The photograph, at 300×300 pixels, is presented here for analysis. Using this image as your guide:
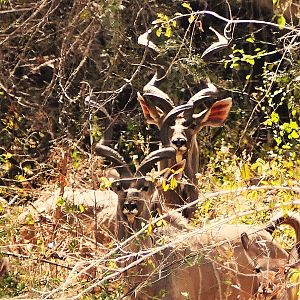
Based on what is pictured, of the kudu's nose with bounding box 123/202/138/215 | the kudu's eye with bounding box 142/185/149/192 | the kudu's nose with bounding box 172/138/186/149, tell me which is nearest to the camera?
the kudu's nose with bounding box 123/202/138/215

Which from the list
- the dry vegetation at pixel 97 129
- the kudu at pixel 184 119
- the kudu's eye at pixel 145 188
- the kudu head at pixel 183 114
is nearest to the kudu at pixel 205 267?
the dry vegetation at pixel 97 129

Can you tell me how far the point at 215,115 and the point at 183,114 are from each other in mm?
264

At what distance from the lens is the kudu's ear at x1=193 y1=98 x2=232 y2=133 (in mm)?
7527

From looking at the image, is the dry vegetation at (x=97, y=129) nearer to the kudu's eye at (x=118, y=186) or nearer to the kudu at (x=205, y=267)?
the kudu at (x=205, y=267)

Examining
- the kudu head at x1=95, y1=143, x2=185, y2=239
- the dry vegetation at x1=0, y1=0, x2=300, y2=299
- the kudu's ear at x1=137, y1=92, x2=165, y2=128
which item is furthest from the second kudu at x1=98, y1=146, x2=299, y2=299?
the kudu's ear at x1=137, y1=92, x2=165, y2=128

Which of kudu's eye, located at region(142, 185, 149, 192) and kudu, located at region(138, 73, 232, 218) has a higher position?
kudu's eye, located at region(142, 185, 149, 192)

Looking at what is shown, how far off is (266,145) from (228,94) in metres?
0.71

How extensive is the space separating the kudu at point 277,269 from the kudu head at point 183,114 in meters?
1.55

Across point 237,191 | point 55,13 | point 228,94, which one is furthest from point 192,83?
point 237,191

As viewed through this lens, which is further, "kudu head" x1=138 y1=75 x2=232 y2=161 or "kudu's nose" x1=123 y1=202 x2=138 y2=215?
"kudu head" x1=138 y1=75 x2=232 y2=161

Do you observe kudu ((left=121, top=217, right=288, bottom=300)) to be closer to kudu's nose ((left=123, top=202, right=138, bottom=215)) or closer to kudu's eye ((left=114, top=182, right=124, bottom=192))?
kudu's nose ((left=123, top=202, right=138, bottom=215))

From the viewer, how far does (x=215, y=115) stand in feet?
24.9

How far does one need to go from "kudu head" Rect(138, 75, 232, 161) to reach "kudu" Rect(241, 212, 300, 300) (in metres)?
1.55

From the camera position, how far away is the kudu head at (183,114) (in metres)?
7.34
